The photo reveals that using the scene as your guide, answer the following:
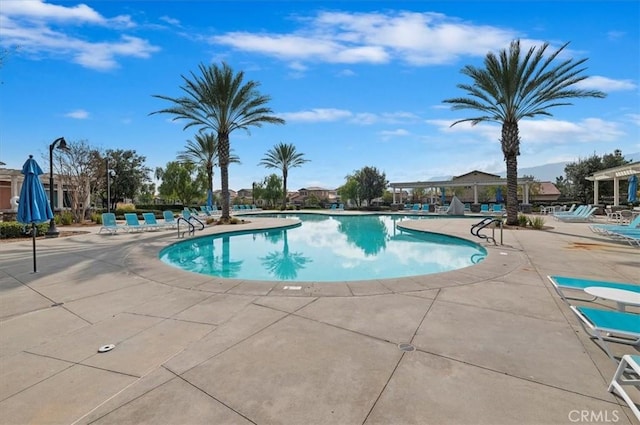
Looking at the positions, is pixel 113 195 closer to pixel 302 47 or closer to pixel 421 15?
pixel 302 47

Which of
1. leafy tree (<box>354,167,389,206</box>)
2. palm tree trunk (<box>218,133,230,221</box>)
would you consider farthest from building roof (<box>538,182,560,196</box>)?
palm tree trunk (<box>218,133,230,221</box>)

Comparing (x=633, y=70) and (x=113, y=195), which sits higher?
(x=633, y=70)

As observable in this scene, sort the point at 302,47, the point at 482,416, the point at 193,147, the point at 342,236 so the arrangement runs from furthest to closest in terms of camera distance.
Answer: the point at 193,147
the point at 342,236
the point at 302,47
the point at 482,416

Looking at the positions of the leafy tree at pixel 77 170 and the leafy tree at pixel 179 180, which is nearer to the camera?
the leafy tree at pixel 77 170

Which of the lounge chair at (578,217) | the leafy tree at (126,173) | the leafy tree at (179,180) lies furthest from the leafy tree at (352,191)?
the lounge chair at (578,217)

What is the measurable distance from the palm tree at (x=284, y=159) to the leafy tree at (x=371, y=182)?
10.3m

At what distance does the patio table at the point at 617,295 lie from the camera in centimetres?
331

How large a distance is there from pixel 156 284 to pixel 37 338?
231cm

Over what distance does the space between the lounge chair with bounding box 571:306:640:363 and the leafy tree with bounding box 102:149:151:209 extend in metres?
38.2

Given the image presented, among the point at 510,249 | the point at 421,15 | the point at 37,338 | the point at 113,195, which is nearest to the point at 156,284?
the point at 37,338

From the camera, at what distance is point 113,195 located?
112 feet

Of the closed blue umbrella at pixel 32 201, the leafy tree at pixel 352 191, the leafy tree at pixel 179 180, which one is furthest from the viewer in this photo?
the leafy tree at pixel 352 191

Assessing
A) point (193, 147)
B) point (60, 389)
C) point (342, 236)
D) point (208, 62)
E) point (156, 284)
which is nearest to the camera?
point (60, 389)

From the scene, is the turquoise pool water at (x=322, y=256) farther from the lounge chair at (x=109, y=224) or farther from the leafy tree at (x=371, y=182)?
the leafy tree at (x=371, y=182)
